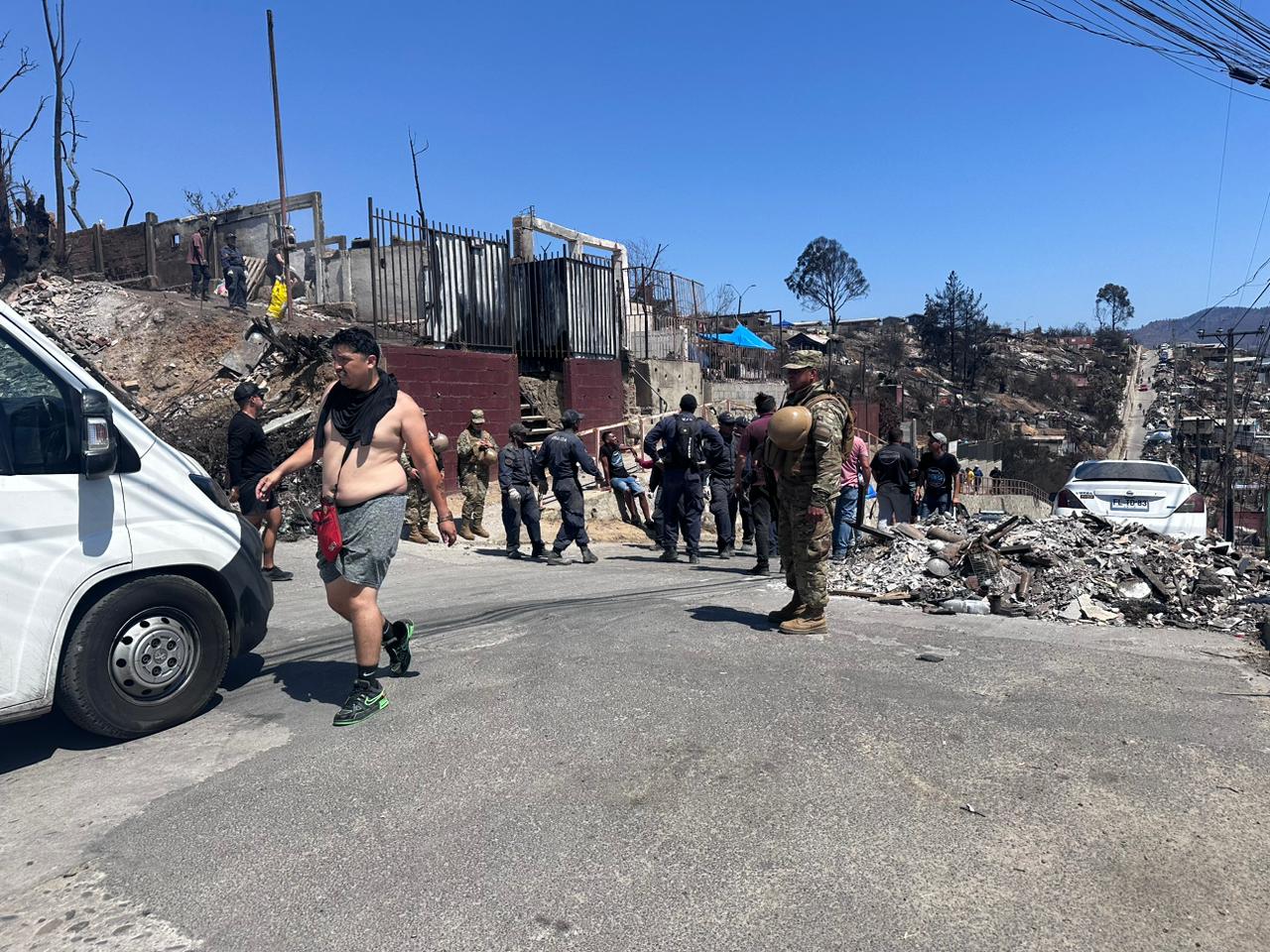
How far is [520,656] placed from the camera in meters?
5.25

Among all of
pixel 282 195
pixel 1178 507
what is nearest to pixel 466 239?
pixel 282 195

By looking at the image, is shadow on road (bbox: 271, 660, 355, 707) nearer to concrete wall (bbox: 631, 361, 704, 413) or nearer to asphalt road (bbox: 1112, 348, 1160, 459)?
concrete wall (bbox: 631, 361, 704, 413)

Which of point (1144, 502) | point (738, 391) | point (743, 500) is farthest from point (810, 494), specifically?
point (738, 391)

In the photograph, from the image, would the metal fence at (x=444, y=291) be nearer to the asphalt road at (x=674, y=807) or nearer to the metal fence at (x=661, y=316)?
the metal fence at (x=661, y=316)

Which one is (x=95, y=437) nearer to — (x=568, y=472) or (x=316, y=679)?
(x=316, y=679)

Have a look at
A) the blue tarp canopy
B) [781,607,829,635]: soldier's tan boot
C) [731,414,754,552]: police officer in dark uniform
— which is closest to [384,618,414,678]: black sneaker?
[781,607,829,635]: soldier's tan boot

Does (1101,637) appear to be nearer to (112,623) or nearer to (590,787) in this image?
(590,787)

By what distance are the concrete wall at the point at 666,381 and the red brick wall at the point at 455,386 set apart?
4.71m

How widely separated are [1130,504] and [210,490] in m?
11.3

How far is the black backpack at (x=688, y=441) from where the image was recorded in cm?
955

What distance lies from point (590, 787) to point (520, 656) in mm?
1848

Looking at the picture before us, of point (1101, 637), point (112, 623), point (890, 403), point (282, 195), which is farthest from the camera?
point (890, 403)

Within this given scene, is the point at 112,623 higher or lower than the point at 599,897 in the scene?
higher

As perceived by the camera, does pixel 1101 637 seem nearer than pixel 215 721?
No
